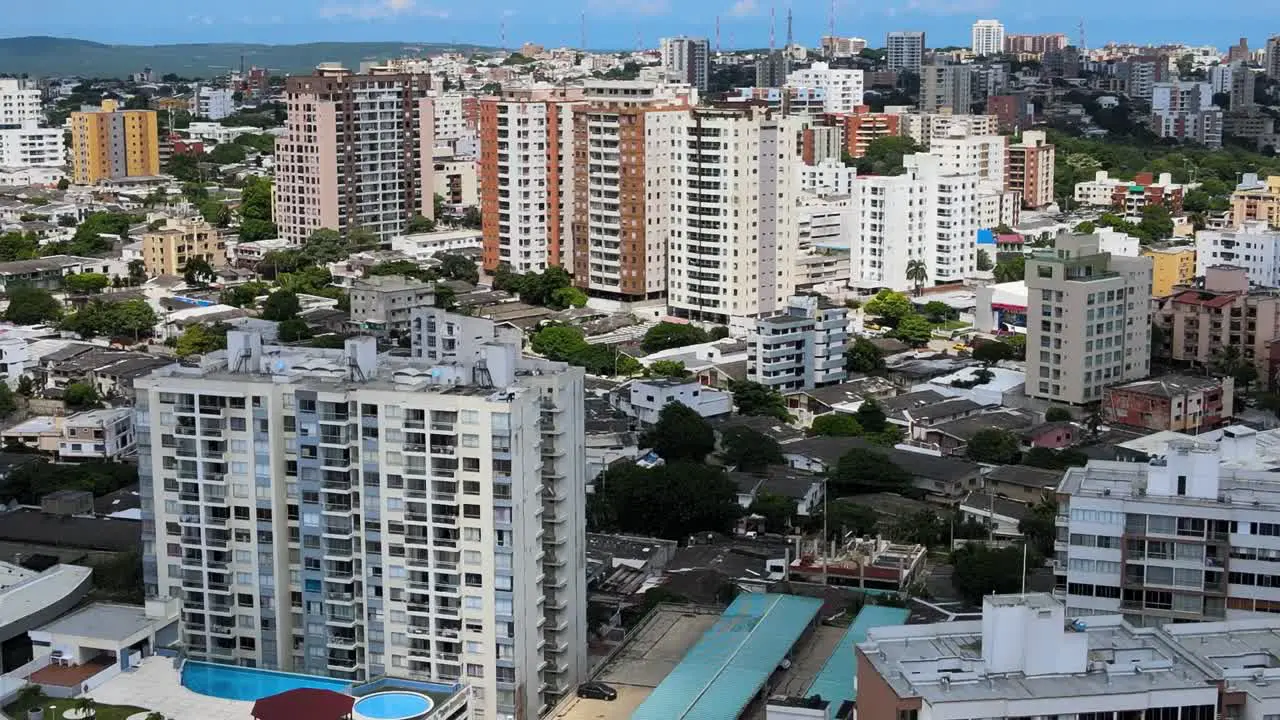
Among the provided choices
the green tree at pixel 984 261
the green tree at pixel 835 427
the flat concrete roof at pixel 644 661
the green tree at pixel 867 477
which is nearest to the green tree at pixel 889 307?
the green tree at pixel 984 261

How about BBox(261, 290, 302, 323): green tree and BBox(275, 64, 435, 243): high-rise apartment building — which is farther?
BBox(275, 64, 435, 243): high-rise apartment building

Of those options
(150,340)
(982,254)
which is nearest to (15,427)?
(150,340)

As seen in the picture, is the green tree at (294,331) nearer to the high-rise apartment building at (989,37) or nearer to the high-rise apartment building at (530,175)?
the high-rise apartment building at (530,175)

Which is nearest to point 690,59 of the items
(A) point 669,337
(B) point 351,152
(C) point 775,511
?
(B) point 351,152

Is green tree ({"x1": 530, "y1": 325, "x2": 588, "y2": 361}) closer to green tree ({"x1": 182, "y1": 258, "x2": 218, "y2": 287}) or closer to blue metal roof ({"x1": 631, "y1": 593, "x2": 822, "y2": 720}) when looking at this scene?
green tree ({"x1": 182, "y1": 258, "x2": 218, "y2": 287})

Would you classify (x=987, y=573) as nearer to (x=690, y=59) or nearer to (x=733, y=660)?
(x=733, y=660)

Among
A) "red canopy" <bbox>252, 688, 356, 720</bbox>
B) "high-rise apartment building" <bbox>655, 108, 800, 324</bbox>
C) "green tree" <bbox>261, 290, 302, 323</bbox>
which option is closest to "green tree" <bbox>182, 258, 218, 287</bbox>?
"green tree" <bbox>261, 290, 302, 323</bbox>
